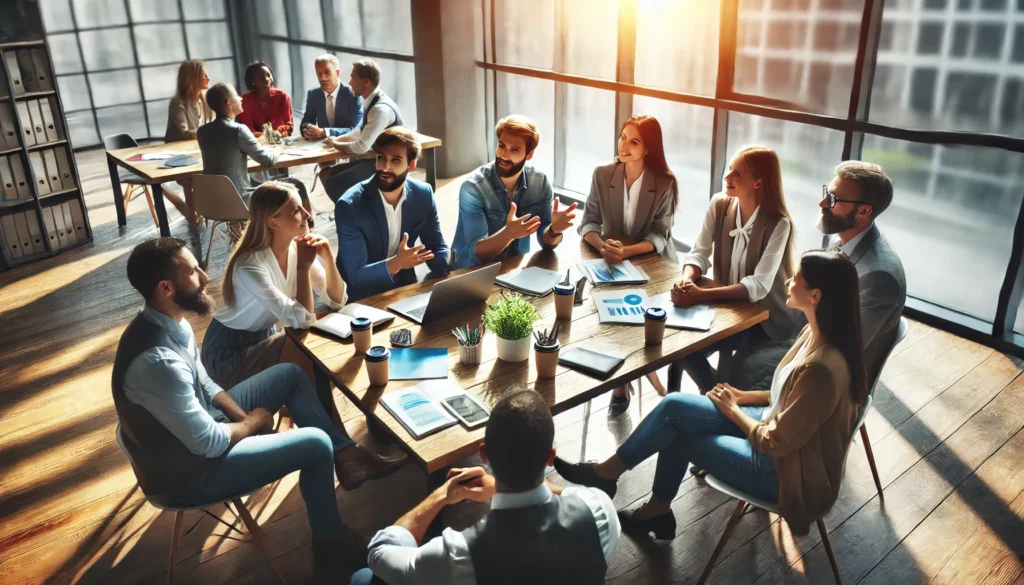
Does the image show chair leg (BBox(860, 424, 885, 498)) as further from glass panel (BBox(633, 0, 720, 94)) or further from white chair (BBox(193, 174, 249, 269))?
white chair (BBox(193, 174, 249, 269))

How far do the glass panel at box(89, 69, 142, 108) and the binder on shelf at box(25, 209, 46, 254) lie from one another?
4.61m

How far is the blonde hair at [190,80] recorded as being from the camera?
252 inches

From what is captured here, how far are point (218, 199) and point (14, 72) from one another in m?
1.97

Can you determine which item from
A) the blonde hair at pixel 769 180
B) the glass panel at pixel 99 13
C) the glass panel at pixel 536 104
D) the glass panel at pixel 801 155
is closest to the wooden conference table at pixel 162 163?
the glass panel at pixel 536 104

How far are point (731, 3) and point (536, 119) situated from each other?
257 centimetres

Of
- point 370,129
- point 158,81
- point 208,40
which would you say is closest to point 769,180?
point 370,129

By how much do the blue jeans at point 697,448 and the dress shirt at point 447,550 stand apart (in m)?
0.84

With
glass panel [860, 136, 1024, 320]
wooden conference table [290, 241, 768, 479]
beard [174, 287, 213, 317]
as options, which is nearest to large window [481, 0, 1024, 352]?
glass panel [860, 136, 1024, 320]

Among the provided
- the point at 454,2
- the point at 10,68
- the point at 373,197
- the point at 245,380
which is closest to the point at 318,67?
the point at 454,2

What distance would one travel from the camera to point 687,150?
613cm

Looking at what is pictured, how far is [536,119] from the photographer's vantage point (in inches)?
298

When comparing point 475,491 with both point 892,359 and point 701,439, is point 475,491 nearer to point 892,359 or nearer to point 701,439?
point 701,439

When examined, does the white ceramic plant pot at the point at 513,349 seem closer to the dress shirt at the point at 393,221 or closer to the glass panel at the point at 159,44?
the dress shirt at the point at 393,221

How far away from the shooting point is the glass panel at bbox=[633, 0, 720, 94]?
18.5 ft
